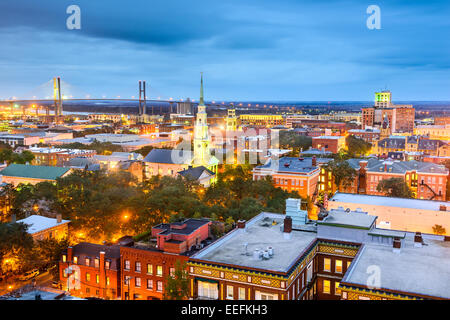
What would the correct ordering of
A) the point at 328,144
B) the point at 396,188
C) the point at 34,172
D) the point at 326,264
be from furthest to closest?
1. the point at 328,144
2. the point at 34,172
3. the point at 396,188
4. the point at 326,264

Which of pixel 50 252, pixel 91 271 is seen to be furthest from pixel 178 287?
pixel 50 252

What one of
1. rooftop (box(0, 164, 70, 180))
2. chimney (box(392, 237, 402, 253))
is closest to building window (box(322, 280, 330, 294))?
chimney (box(392, 237, 402, 253))

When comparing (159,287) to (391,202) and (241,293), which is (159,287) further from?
(391,202)

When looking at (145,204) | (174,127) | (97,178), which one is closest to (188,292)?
(145,204)

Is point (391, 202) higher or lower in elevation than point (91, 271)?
higher

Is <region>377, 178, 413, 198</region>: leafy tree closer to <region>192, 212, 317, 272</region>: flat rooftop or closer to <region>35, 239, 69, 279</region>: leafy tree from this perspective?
<region>192, 212, 317, 272</region>: flat rooftop
